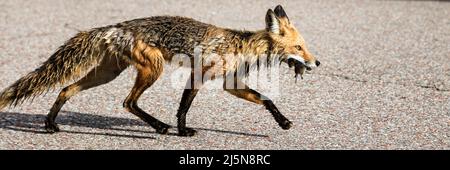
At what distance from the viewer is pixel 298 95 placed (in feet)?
28.5

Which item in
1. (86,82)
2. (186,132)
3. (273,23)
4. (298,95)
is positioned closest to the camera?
(273,23)

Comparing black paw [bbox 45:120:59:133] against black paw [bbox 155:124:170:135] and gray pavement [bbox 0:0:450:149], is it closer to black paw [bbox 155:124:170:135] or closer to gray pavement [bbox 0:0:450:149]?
gray pavement [bbox 0:0:450:149]

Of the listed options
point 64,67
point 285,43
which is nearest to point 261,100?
point 285,43

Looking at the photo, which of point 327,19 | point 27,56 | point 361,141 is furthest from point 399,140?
point 327,19

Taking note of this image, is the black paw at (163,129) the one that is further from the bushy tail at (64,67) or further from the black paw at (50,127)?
the black paw at (50,127)

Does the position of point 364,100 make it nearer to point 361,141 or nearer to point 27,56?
point 361,141

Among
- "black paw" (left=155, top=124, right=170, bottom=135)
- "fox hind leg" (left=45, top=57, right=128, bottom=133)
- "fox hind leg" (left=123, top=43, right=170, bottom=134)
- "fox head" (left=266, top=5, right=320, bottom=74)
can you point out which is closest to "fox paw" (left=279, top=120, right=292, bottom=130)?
"fox head" (left=266, top=5, right=320, bottom=74)

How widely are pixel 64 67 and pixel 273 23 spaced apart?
6.28ft

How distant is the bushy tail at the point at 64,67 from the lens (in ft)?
22.5

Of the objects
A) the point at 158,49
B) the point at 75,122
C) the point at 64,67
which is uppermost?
the point at 158,49

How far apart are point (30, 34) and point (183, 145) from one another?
599 cm

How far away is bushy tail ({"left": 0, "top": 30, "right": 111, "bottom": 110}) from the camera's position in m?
6.86

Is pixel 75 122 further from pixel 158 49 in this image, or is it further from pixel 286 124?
pixel 286 124

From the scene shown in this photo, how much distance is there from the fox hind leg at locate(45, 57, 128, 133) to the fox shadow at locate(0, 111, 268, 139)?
0.44 feet
